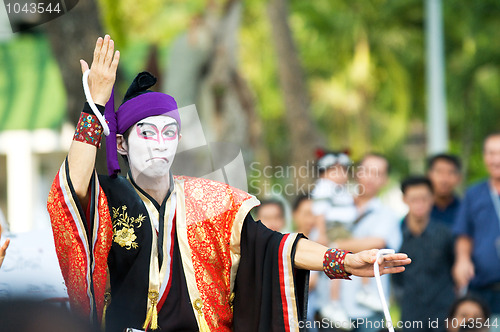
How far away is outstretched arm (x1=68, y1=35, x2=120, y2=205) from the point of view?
137 inches

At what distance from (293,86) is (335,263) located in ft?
33.5

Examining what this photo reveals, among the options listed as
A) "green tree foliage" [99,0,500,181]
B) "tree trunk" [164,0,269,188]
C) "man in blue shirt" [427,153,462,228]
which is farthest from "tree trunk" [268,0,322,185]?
"man in blue shirt" [427,153,462,228]

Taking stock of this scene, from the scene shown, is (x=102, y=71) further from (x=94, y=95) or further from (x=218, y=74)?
(x=218, y=74)

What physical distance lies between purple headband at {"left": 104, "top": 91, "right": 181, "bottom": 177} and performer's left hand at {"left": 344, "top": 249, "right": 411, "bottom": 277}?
1.03 m

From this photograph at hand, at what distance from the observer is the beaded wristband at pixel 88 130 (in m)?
3.48

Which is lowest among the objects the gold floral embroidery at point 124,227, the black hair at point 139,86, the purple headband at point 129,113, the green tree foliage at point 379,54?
the gold floral embroidery at point 124,227

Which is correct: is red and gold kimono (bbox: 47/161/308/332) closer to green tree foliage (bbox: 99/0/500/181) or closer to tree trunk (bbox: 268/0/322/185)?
tree trunk (bbox: 268/0/322/185)

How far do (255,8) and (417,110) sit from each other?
457cm

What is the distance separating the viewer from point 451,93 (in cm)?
1769

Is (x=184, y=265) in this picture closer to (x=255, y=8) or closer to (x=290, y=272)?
(x=290, y=272)

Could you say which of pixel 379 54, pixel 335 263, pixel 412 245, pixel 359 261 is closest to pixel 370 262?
pixel 359 261

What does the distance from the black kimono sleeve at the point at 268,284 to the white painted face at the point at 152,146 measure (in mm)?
489

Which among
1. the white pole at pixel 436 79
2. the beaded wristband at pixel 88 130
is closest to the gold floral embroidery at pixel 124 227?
the beaded wristband at pixel 88 130

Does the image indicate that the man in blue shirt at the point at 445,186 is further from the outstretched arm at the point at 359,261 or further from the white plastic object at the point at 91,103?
the white plastic object at the point at 91,103
